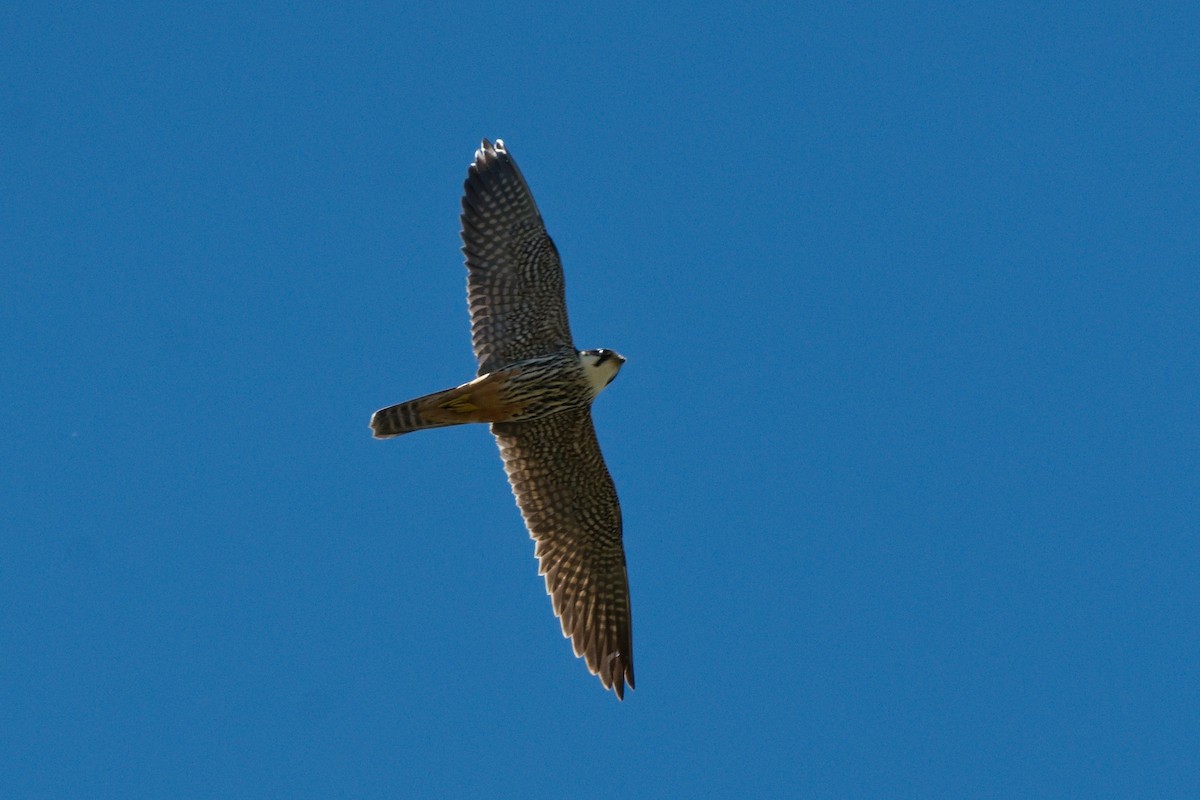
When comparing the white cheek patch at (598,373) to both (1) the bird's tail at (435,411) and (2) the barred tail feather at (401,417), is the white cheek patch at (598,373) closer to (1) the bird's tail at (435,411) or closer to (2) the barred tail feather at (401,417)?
(1) the bird's tail at (435,411)

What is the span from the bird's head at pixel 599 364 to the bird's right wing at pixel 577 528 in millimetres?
363

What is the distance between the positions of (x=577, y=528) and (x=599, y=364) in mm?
1616

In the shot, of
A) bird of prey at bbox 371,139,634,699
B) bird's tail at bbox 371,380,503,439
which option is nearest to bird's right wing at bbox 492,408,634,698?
bird of prey at bbox 371,139,634,699

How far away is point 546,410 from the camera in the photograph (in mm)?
12070

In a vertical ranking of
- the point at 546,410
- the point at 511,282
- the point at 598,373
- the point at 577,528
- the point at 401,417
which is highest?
the point at 511,282

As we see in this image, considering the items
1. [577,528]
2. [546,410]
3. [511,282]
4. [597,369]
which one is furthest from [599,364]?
[577,528]

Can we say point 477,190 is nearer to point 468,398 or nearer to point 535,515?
point 468,398

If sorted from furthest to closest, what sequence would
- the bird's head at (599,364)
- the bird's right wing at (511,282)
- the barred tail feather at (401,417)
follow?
the bird's right wing at (511,282), the bird's head at (599,364), the barred tail feather at (401,417)

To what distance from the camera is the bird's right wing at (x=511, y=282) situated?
40.2 ft

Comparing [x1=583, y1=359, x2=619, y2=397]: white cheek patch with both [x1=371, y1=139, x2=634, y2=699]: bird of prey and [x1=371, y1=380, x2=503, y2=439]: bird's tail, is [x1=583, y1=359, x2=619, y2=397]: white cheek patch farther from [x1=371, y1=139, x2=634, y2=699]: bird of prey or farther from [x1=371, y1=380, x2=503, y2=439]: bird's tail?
[x1=371, y1=380, x2=503, y2=439]: bird's tail

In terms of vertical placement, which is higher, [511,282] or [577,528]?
[511,282]

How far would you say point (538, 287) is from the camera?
12312mm

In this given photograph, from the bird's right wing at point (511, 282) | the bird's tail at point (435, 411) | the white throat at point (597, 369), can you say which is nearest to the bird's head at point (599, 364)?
the white throat at point (597, 369)

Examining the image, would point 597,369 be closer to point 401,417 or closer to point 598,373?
point 598,373
